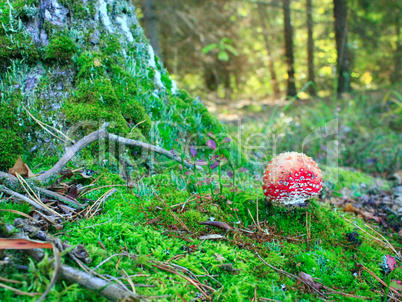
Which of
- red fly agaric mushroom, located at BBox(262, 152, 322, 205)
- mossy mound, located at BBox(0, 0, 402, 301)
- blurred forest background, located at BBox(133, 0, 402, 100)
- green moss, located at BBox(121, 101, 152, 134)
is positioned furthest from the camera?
blurred forest background, located at BBox(133, 0, 402, 100)

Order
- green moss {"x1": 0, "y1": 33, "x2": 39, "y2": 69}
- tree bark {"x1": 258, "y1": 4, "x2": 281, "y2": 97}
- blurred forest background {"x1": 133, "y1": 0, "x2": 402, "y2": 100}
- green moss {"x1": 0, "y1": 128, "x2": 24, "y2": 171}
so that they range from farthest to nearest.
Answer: tree bark {"x1": 258, "y1": 4, "x2": 281, "y2": 97} < blurred forest background {"x1": 133, "y1": 0, "x2": 402, "y2": 100} < green moss {"x1": 0, "y1": 33, "x2": 39, "y2": 69} < green moss {"x1": 0, "y1": 128, "x2": 24, "y2": 171}

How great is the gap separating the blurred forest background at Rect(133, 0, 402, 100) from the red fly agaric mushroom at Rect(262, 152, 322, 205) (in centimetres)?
408

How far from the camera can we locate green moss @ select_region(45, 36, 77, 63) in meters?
2.51

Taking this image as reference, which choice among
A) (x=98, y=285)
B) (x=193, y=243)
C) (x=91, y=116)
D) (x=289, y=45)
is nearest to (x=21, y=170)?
(x=91, y=116)

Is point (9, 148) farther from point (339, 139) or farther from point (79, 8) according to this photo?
point (339, 139)

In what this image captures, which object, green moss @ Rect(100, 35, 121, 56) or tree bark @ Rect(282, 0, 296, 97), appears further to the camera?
tree bark @ Rect(282, 0, 296, 97)

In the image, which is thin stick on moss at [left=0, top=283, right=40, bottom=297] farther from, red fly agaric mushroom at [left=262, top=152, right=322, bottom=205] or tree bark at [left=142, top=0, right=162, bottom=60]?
tree bark at [left=142, top=0, right=162, bottom=60]

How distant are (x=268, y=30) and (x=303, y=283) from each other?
50.6 feet

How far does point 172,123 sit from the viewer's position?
310 cm

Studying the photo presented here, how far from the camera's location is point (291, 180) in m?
2.19

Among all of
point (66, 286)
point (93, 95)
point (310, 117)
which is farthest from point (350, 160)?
point (66, 286)

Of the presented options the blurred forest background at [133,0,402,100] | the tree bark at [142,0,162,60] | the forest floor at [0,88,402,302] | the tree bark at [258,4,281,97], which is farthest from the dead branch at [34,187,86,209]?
the tree bark at [258,4,281,97]

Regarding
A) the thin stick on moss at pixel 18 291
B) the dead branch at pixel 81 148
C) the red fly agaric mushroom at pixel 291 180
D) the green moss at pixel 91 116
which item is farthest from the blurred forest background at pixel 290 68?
the thin stick on moss at pixel 18 291

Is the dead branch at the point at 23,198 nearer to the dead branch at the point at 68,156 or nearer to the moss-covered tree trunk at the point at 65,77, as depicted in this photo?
the dead branch at the point at 68,156
